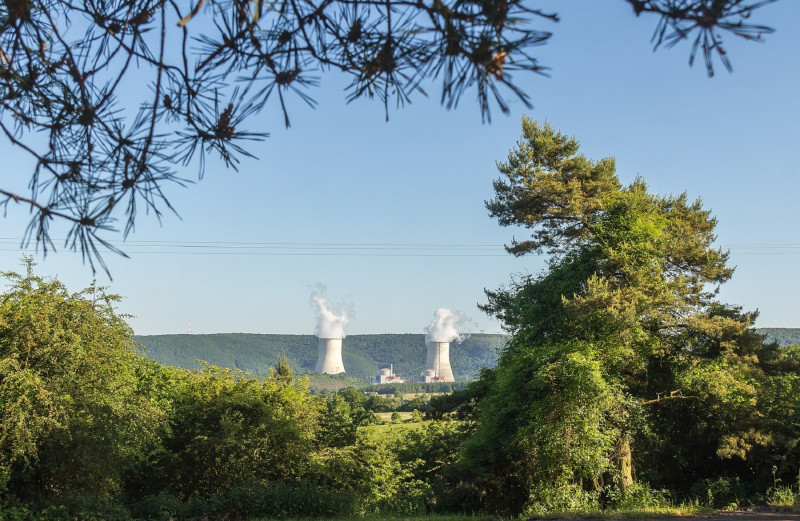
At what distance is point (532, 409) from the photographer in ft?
55.8

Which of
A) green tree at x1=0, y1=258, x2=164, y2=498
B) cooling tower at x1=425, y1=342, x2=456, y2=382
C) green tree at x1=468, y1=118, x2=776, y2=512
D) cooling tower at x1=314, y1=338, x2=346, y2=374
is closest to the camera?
green tree at x1=0, y1=258, x2=164, y2=498

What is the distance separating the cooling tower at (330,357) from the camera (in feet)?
368

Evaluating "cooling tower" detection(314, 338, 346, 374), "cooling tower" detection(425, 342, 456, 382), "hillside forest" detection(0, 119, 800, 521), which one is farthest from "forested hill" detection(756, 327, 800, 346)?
"hillside forest" detection(0, 119, 800, 521)

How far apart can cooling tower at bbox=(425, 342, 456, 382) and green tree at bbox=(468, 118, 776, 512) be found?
91.2 metres

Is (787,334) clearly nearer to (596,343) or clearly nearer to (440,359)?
(440,359)

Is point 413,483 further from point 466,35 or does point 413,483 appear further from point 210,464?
point 466,35

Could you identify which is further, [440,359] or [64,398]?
[440,359]

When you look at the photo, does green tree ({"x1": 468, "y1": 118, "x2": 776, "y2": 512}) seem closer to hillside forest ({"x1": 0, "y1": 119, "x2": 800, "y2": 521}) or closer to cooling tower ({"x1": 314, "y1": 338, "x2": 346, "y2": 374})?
hillside forest ({"x1": 0, "y1": 119, "x2": 800, "y2": 521})

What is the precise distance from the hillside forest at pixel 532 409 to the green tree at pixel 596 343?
56 millimetres

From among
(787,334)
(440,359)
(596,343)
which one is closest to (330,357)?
(440,359)

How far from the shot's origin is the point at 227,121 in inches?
149

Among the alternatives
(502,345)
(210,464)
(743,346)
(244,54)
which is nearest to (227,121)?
(244,54)

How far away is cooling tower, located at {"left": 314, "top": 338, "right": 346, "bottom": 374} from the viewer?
112 meters

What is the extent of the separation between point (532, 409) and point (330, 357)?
325ft
